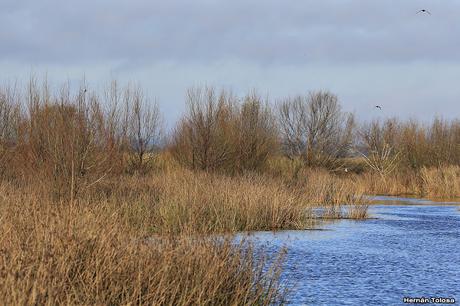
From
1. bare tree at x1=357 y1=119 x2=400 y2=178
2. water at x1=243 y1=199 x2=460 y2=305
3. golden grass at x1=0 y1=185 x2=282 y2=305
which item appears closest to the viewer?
golden grass at x1=0 y1=185 x2=282 y2=305

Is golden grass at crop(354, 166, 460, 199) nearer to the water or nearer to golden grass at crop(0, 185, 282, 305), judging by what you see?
the water

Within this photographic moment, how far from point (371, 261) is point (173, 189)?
697 centimetres

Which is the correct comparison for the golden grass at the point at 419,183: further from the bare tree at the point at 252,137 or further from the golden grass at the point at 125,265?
the golden grass at the point at 125,265

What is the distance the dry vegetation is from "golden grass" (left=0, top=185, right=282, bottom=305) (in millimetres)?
24

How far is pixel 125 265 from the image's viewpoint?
6.69m

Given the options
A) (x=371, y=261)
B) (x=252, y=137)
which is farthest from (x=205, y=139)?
(x=371, y=261)

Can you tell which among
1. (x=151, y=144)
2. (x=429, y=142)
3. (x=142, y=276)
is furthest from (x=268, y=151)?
(x=142, y=276)

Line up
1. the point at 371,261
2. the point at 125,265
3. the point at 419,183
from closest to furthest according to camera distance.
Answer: the point at 125,265 < the point at 371,261 < the point at 419,183

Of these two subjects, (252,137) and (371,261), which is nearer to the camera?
(371,261)

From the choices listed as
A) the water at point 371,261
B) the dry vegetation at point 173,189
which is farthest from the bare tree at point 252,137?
the water at point 371,261

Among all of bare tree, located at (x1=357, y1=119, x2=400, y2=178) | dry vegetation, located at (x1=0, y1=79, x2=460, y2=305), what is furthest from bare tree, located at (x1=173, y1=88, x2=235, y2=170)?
bare tree, located at (x1=357, y1=119, x2=400, y2=178)

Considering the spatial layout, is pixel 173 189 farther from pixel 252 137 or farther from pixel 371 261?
pixel 252 137

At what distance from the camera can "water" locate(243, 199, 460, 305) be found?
9.54 meters

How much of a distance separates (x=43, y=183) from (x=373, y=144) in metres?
33.4
